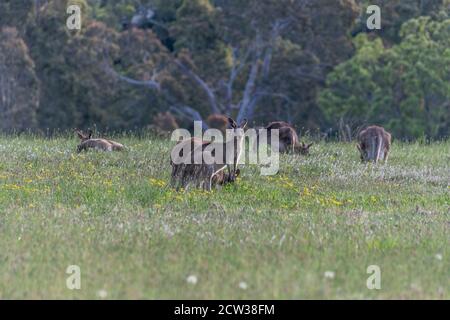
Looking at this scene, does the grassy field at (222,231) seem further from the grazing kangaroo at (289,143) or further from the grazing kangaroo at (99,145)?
the grazing kangaroo at (289,143)

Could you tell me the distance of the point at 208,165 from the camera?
44.9 ft

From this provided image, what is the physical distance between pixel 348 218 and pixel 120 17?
3096 cm

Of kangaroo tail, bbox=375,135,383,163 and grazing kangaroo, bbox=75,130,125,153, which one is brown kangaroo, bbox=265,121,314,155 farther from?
grazing kangaroo, bbox=75,130,125,153

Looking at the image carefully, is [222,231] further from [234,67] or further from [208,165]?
[234,67]

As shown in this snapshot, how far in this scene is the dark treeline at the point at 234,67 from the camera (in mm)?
35875

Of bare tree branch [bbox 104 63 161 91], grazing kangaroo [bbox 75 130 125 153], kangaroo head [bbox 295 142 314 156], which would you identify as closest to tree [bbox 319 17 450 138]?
bare tree branch [bbox 104 63 161 91]

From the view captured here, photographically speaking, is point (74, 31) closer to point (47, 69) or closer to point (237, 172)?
point (47, 69)

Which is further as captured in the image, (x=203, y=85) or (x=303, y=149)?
(x=203, y=85)

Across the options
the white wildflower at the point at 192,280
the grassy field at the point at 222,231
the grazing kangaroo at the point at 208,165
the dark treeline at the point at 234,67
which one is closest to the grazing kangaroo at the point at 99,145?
the grassy field at the point at 222,231

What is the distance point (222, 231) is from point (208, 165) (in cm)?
313

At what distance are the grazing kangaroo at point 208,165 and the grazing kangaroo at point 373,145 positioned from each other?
13.1 ft

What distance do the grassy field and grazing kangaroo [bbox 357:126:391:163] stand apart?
758mm

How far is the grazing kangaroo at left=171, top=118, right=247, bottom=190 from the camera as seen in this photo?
13.7 m

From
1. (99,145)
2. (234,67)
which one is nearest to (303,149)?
(99,145)
